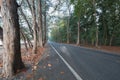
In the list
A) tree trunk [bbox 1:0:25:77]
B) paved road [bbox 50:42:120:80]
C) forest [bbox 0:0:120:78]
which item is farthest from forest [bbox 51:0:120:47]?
tree trunk [bbox 1:0:25:77]

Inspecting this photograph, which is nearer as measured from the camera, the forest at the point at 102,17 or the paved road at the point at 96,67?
the paved road at the point at 96,67

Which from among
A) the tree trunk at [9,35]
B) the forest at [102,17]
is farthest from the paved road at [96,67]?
the forest at [102,17]

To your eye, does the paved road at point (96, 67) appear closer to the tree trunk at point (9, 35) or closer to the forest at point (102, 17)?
the tree trunk at point (9, 35)

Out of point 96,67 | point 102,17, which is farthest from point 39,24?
point 96,67

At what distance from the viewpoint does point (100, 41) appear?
57125 mm

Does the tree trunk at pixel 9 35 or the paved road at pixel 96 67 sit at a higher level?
the tree trunk at pixel 9 35

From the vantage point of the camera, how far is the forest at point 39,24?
900cm

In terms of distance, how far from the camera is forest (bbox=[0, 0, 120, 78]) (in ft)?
29.5

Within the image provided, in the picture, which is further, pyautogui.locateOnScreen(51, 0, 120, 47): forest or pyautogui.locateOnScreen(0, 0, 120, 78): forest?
pyautogui.locateOnScreen(51, 0, 120, 47): forest

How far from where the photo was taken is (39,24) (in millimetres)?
36938

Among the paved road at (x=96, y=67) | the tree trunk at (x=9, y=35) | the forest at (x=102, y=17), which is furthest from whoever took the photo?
the forest at (x=102, y=17)

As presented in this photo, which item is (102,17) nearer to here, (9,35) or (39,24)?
(39,24)

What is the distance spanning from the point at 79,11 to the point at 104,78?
36.8 m

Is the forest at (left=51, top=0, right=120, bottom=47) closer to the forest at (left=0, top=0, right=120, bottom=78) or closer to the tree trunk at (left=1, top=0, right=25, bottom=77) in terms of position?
the forest at (left=0, top=0, right=120, bottom=78)
